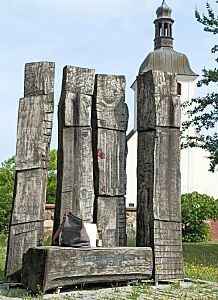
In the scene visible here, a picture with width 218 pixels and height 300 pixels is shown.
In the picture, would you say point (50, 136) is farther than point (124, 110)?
No

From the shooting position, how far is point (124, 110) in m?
7.33

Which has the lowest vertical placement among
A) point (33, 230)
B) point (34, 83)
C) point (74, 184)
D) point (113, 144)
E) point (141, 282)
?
point (141, 282)

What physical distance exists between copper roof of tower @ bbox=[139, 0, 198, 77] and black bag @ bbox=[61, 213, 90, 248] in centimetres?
3768

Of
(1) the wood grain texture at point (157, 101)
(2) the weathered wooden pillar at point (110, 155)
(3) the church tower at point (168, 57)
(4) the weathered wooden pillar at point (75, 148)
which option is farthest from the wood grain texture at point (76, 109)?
(3) the church tower at point (168, 57)

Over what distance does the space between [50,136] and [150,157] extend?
1.13m

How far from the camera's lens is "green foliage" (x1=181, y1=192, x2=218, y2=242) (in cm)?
2273

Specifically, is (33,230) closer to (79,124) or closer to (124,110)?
(79,124)

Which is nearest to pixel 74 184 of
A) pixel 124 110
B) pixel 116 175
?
pixel 116 175

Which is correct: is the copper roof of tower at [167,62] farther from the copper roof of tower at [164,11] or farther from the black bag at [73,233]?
the black bag at [73,233]

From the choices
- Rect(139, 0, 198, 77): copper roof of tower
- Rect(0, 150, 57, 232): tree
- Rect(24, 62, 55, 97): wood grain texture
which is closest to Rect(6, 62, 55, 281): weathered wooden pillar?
Rect(24, 62, 55, 97): wood grain texture

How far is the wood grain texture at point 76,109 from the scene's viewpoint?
7023 millimetres

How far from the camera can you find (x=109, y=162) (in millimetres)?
7188

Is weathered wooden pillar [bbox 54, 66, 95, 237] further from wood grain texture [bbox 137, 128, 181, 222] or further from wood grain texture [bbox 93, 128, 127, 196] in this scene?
wood grain texture [bbox 137, 128, 181, 222]

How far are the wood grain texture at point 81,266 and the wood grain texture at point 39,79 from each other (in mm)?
1831
